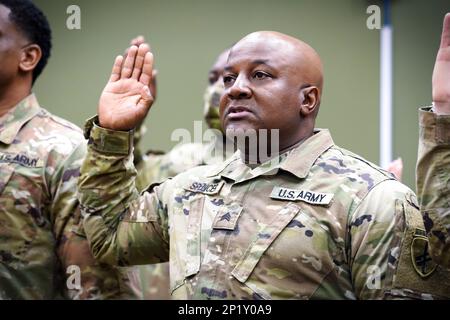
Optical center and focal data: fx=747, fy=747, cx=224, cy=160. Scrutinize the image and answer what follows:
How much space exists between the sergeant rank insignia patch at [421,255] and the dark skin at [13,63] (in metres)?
1.59

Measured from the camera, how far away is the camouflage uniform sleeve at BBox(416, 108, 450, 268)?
196cm

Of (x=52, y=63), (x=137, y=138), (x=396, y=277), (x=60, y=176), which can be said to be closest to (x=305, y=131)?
(x=396, y=277)

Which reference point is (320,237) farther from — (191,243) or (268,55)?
(268,55)

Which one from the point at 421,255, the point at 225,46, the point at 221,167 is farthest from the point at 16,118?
the point at 225,46

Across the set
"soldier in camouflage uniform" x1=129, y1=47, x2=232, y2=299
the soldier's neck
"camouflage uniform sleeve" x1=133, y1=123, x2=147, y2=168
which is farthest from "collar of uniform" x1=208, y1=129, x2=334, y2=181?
"camouflage uniform sleeve" x1=133, y1=123, x2=147, y2=168

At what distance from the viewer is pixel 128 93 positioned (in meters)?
2.53

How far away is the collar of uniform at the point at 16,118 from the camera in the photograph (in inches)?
107

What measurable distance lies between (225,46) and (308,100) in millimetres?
3109

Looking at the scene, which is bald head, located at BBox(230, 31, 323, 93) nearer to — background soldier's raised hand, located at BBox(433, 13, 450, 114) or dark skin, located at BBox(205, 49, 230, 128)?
background soldier's raised hand, located at BBox(433, 13, 450, 114)

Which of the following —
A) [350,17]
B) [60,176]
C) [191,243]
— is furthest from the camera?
[350,17]

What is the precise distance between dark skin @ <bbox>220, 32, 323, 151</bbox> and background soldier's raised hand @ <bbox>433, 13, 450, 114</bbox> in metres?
0.46

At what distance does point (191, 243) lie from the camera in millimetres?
2229

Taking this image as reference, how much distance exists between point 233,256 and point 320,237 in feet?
0.84
